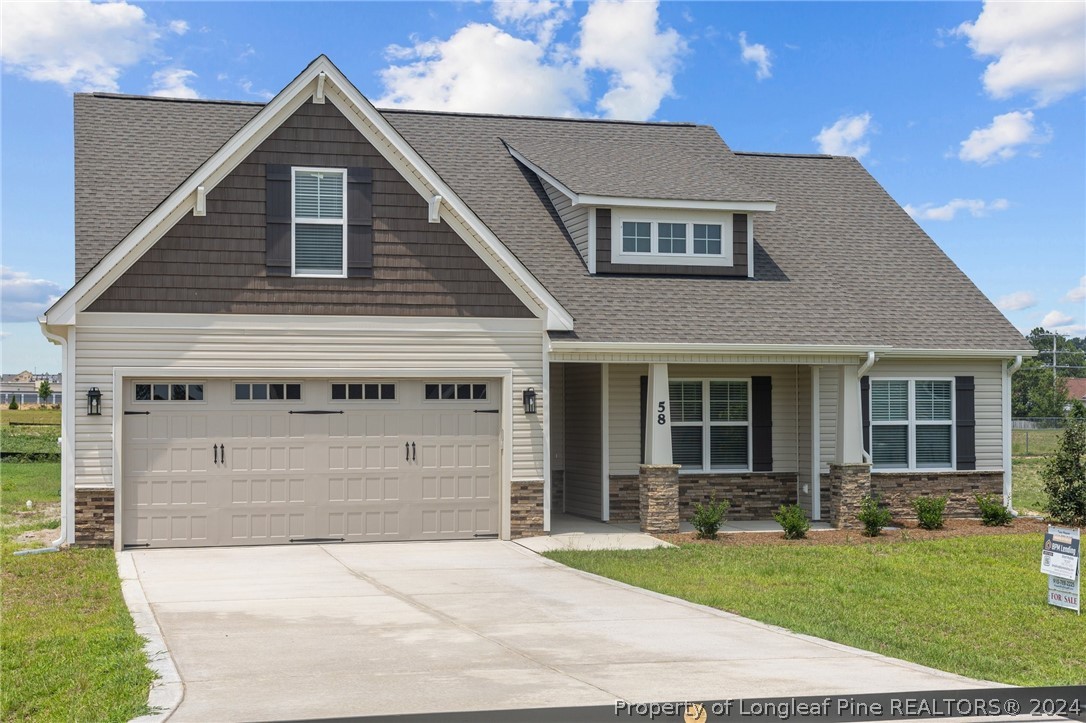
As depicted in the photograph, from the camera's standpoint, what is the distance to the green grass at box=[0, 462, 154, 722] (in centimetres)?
768

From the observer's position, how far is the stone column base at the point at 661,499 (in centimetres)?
1756

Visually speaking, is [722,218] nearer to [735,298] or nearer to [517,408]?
[735,298]

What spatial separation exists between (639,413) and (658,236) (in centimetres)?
314

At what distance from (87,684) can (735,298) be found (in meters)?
13.5

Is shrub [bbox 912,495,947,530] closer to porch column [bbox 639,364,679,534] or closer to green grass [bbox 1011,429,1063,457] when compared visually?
porch column [bbox 639,364,679,534]

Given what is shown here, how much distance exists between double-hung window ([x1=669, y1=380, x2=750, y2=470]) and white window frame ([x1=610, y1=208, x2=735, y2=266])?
2187 mm

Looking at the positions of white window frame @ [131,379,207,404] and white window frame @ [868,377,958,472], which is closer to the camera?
white window frame @ [131,379,207,404]

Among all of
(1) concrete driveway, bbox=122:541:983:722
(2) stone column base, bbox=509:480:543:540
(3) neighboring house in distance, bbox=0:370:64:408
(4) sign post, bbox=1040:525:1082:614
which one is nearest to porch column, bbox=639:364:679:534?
(2) stone column base, bbox=509:480:543:540

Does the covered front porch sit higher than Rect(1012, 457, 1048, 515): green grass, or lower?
higher

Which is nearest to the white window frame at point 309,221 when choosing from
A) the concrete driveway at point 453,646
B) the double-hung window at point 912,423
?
the concrete driveway at point 453,646

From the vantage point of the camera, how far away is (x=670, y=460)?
1772 centimetres

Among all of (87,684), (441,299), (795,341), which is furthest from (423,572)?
Result: (795,341)

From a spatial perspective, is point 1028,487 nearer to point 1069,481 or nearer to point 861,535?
point 1069,481

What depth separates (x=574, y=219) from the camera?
66.5 ft
